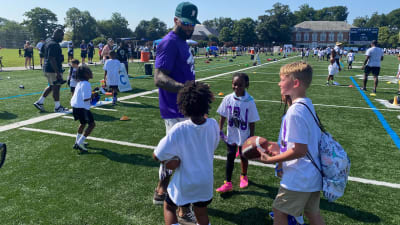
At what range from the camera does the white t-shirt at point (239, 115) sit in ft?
12.2

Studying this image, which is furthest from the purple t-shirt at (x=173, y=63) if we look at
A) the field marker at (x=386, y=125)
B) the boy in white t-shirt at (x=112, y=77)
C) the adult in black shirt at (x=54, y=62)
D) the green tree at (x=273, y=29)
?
the green tree at (x=273, y=29)

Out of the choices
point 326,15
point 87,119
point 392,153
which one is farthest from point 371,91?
point 326,15

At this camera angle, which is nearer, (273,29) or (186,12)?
(186,12)

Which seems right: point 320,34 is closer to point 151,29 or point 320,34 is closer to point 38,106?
point 151,29

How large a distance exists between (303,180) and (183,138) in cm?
103

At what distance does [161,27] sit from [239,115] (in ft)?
466

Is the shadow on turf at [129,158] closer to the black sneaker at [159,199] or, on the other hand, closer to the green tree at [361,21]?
the black sneaker at [159,199]

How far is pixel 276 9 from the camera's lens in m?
129

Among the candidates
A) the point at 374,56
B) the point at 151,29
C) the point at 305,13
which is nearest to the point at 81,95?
the point at 374,56

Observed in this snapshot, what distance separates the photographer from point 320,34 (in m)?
125

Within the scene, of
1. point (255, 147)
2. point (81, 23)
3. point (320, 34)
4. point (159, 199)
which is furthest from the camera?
point (81, 23)

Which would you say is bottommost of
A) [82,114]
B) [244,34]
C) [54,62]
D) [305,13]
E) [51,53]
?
[82,114]

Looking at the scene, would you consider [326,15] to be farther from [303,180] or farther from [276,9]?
[303,180]

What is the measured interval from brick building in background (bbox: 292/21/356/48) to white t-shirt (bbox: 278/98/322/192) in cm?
13309
